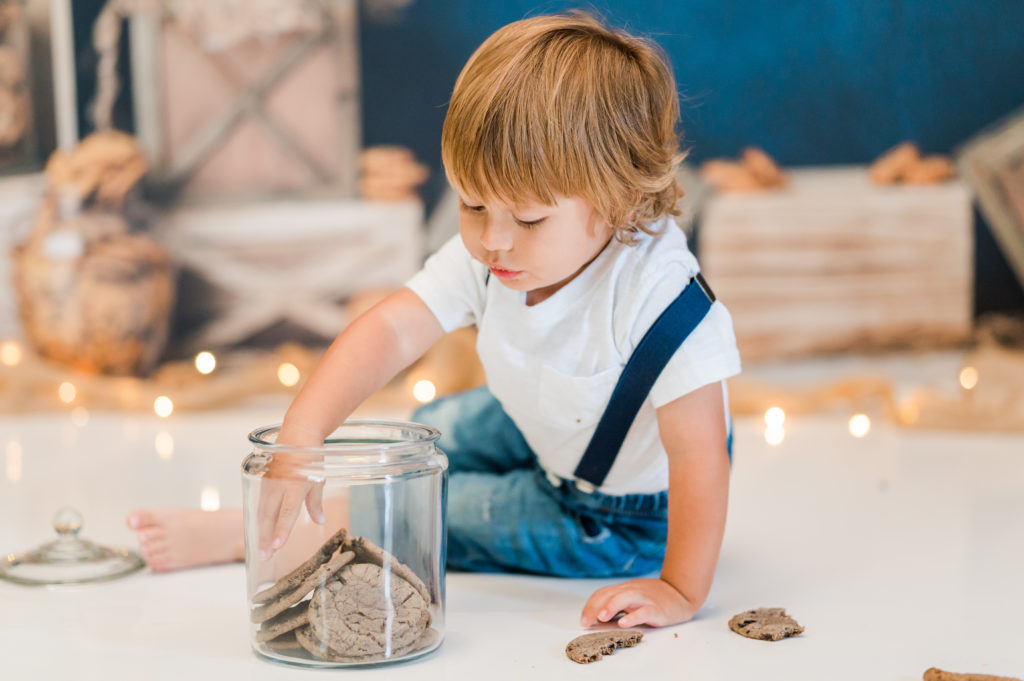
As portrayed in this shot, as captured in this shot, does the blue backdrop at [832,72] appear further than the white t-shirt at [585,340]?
Yes

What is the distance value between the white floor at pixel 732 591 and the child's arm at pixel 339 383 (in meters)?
0.10

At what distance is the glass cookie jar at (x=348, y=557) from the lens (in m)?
0.68

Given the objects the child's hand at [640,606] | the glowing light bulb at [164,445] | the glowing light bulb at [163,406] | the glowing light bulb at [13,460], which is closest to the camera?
the child's hand at [640,606]

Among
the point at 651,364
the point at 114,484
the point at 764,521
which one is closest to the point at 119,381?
the point at 114,484

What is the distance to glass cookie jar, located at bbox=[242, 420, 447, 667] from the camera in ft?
2.25

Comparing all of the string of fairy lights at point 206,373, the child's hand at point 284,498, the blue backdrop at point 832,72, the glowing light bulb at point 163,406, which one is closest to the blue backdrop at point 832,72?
the blue backdrop at point 832,72

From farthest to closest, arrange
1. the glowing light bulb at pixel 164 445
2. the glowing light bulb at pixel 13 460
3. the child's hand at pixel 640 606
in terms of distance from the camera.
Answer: the glowing light bulb at pixel 164 445
the glowing light bulb at pixel 13 460
the child's hand at pixel 640 606

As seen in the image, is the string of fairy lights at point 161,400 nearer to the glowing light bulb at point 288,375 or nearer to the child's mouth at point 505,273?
the glowing light bulb at point 288,375

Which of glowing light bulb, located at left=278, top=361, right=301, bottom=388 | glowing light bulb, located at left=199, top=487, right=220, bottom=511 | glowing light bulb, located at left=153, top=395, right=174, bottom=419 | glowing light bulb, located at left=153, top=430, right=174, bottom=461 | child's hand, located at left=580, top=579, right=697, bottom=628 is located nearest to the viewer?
child's hand, located at left=580, top=579, right=697, bottom=628

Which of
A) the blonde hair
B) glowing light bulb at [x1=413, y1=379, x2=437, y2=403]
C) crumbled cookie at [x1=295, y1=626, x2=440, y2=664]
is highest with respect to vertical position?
the blonde hair

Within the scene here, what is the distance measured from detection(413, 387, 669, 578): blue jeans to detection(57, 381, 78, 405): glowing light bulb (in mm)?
991

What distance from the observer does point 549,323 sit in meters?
0.85

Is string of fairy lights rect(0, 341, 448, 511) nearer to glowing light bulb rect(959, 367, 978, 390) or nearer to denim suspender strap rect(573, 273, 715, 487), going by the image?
denim suspender strap rect(573, 273, 715, 487)

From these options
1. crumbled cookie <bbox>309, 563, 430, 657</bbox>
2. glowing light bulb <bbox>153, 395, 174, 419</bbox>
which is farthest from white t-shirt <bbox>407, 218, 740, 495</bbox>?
glowing light bulb <bbox>153, 395, 174, 419</bbox>
